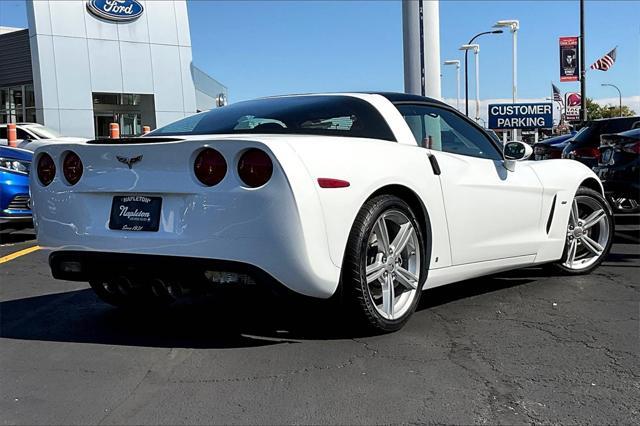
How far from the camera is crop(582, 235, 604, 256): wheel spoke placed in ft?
18.4

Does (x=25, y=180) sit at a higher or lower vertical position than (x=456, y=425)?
higher

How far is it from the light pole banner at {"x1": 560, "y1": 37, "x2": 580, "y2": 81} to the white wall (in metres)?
16.2

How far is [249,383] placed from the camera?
3121 mm

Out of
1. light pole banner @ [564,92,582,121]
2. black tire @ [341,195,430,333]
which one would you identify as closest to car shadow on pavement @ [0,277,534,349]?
black tire @ [341,195,430,333]

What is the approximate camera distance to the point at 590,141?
33.8 feet

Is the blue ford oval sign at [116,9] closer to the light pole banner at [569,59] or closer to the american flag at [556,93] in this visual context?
the light pole banner at [569,59]

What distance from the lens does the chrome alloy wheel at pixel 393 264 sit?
12.4ft

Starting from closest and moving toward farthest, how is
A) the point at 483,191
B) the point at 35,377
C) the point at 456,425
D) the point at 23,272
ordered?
1. the point at 456,425
2. the point at 35,377
3. the point at 483,191
4. the point at 23,272

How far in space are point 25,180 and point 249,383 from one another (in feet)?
19.9

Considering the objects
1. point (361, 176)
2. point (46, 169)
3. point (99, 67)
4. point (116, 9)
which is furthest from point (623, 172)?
point (116, 9)

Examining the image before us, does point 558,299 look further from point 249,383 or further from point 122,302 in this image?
point 122,302

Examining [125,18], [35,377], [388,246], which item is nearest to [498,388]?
[388,246]

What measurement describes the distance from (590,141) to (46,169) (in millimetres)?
8662

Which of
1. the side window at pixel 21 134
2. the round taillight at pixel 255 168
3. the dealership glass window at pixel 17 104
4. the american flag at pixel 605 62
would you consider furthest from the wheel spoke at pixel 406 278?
the american flag at pixel 605 62
